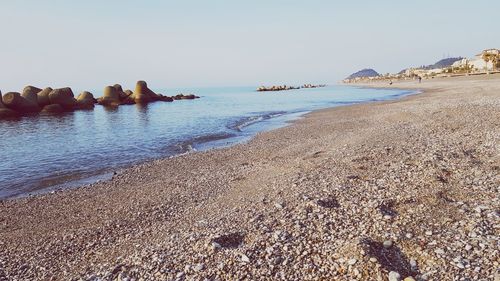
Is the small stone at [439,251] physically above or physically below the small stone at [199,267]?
above

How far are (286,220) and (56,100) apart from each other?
189ft

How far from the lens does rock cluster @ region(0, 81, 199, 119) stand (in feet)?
158

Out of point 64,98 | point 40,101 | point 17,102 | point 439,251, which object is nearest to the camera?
point 439,251

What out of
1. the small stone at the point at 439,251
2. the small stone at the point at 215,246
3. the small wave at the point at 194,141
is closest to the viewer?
the small stone at the point at 439,251

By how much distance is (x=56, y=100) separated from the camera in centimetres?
Result: 5434

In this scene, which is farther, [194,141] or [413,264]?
[194,141]

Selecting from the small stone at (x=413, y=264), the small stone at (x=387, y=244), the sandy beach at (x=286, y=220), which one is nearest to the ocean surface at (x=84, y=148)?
the sandy beach at (x=286, y=220)

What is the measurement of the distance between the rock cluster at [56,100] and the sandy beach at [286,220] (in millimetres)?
45042

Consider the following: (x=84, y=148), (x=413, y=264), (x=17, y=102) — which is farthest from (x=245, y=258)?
(x=17, y=102)

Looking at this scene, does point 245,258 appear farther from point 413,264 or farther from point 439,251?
point 439,251

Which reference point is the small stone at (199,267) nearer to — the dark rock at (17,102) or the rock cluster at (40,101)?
the rock cluster at (40,101)

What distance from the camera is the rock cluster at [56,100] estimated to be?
4803 centimetres

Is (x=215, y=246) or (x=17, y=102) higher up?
(x=17, y=102)

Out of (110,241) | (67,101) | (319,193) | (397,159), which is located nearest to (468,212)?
(319,193)
